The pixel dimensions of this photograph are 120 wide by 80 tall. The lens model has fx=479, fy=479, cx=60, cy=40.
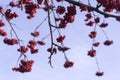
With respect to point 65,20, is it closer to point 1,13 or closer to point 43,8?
point 43,8

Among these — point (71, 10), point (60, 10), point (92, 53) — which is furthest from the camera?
point (92, 53)

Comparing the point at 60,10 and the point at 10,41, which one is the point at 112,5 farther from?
the point at 10,41

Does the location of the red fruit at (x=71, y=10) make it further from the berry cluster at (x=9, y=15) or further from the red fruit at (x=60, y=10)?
the berry cluster at (x=9, y=15)

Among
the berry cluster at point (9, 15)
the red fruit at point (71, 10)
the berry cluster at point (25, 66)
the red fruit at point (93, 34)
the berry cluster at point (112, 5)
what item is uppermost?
the berry cluster at point (112, 5)

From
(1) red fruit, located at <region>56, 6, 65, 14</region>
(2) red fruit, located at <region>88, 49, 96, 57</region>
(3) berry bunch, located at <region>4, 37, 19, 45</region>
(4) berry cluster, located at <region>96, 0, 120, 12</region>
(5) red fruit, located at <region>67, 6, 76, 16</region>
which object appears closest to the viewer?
(4) berry cluster, located at <region>96, 0, 120, 12</region>

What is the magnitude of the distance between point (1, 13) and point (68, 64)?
2794 mm

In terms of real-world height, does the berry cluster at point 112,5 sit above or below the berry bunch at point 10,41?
above

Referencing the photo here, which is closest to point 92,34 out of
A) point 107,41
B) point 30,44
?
point 107,41

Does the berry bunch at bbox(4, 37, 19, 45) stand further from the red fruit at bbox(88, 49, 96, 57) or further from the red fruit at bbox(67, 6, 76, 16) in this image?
the red fruit at bbox(88, 49, 96, 57)

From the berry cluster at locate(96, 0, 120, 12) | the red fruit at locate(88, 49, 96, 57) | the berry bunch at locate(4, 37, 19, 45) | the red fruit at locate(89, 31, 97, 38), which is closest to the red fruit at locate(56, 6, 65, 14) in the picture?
the berry cluster at locate(96, 0, 120, 12)

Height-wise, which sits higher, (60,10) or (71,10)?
(71,10)

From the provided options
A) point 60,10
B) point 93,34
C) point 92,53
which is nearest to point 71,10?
point 60,10

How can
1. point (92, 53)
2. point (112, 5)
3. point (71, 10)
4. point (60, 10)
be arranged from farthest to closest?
point (92, 53)
point (60, 10)
point (71, 10)
point (112, 5)

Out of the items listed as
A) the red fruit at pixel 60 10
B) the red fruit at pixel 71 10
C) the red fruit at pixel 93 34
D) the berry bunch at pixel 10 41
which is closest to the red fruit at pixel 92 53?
the red fruit at pixel 93 34
